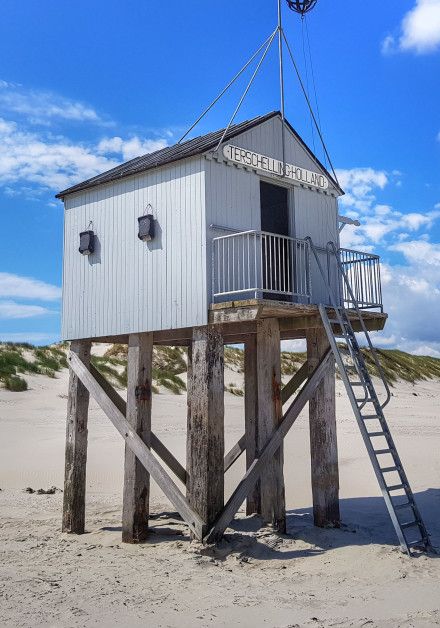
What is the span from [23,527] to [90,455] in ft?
23.4

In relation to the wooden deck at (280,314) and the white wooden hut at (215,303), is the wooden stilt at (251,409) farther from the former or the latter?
the wooden deck at (280,314)

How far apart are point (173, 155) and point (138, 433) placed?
5.05 metres

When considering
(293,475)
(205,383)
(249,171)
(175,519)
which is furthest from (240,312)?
(293,475)

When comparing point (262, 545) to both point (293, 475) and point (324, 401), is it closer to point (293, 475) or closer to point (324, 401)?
point (324, 401)

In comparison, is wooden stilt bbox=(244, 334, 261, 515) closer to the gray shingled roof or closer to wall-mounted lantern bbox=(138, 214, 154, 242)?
wall-mounted lantern bbox=(138, 214, 154, 242)

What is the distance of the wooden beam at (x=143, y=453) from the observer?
10.3 metres

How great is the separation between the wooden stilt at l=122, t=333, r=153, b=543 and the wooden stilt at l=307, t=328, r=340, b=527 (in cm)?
323

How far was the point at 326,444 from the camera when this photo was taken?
12422mm

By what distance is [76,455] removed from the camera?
41.9 ft

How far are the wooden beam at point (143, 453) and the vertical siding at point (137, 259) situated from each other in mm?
813

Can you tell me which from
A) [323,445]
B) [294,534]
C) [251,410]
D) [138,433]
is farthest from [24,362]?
[294,534]

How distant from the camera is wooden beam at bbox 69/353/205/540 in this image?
10.3 metres

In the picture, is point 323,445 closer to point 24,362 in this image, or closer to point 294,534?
point 294,534

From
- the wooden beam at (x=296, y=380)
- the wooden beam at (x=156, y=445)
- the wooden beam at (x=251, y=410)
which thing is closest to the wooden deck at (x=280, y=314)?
the wooden beam at (x=296, y=380)
